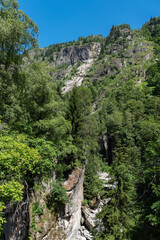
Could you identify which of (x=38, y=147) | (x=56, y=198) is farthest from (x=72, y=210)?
(x=38, y=147)

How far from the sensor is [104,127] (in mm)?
38656

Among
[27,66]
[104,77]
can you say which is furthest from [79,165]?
[104,77]

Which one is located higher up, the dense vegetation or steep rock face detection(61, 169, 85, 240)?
the dense vegetation

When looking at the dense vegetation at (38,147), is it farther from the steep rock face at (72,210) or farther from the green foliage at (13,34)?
the steep rock face at (72,210)

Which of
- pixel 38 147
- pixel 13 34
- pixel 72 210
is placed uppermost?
pixel 13 34

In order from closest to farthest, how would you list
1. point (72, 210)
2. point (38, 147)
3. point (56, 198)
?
1. point (38, 147)
2. point (56, 198)
3. point (72, 210)

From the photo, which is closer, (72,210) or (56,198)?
(56,198)

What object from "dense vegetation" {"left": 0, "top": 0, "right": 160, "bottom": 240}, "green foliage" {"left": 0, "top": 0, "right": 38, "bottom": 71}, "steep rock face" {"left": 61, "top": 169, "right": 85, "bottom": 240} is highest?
"green foliage" {"left": 0, "top": 0, "right": 38, "bottom": 71}

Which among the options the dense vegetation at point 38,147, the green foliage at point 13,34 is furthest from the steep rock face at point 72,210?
the green foliage at point 13,34

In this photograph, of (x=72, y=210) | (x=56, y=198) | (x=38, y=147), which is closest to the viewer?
(x=38, y=147)

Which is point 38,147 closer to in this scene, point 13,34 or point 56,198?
point 56,198

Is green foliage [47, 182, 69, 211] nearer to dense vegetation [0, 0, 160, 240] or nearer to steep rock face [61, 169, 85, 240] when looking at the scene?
dense vegetation [0, 0, 160, 240]

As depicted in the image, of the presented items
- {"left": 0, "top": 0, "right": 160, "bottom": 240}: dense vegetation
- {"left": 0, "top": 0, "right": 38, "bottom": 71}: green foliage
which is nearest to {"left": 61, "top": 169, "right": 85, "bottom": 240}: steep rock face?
{"left": 0, "top": 0, "right": 160, "bottom": 240}: dense vegetation

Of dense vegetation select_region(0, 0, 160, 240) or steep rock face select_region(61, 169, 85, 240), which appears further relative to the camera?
steep rock face select_region(61, 169, 85, 240)
